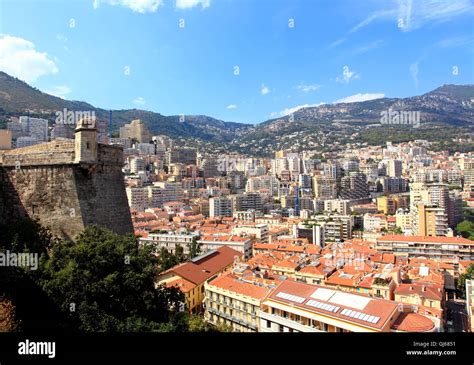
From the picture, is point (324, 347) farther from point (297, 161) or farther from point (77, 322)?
point (297, 161)

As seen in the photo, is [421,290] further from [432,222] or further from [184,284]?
[432,222]

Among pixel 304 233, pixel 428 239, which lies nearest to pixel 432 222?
pixel 428 239

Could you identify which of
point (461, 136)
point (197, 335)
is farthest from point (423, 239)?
point (461, 136)

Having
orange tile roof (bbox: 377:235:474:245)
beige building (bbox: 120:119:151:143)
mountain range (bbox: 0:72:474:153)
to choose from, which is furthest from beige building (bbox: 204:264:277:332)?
beige building (bbox: 120:119:151:143)

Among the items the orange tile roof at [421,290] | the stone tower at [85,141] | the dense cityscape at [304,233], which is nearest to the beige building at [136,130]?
the dense cityscape at [304,233]

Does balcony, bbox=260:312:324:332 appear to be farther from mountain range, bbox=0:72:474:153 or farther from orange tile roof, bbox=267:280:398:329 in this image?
mountain range, bbox=0:72:474:153

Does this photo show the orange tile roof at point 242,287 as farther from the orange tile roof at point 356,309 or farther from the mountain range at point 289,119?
the mountain range at point 289,119
